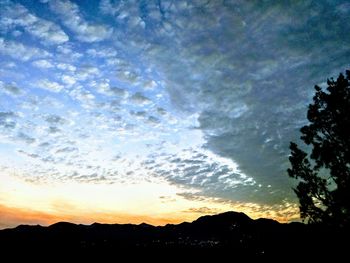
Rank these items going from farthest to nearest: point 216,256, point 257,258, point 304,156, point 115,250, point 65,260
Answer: point 115,250 < point 65,260 < point 216,256 < point 257,258 < point 304,156

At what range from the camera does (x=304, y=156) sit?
2480 centimetres

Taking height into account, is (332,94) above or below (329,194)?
above

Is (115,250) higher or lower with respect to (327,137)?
lower

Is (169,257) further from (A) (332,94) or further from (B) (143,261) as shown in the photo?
(A) (332,94)

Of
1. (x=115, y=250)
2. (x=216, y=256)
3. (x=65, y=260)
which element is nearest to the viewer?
(x=216, y=256)

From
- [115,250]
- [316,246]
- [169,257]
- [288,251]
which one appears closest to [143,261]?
[169,257]

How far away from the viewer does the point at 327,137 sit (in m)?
23.3

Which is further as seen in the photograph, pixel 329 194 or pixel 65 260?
pixel 65 260

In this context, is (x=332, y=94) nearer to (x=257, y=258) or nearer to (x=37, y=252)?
(x=257, y=258)

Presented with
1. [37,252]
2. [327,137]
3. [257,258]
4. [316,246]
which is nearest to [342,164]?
[327,137]

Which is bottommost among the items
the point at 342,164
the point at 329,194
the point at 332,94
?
the point at 329,194

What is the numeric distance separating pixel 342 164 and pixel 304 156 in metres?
3.14

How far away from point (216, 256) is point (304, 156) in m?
24.6

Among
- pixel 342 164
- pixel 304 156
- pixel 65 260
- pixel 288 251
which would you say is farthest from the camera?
pixel 65 260
